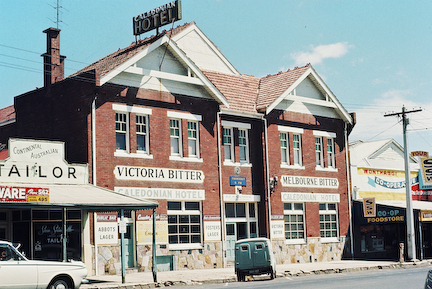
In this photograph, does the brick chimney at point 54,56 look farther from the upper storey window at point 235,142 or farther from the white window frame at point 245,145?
the white window frame at point 245,145

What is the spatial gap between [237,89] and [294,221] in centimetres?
772

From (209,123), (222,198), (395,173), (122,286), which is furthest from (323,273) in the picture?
(395,173)

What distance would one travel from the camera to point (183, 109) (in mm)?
27688

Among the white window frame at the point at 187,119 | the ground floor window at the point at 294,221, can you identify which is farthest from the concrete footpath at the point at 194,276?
the white window frame at the point at 187,119

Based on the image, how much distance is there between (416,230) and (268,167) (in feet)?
35.9

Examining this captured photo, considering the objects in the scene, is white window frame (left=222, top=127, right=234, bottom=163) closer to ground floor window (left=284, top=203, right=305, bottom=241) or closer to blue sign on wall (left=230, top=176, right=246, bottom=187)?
blue sign on wall (left=230, top=176, right=246, bottom=187)

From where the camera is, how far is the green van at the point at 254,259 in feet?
73.3

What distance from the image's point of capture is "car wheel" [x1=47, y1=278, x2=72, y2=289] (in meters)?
16.0

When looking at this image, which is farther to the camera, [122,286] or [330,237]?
[330,237]

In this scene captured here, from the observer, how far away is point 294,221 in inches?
1266

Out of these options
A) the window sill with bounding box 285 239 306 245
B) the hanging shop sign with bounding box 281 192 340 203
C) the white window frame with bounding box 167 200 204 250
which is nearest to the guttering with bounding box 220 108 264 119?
the hanging shop sign with bounding box 281 192 340 203

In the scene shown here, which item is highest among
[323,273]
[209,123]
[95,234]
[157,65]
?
[157,65]

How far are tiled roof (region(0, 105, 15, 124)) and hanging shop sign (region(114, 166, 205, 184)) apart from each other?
7.85 metres

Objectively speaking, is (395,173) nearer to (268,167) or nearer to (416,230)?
(416,230)
